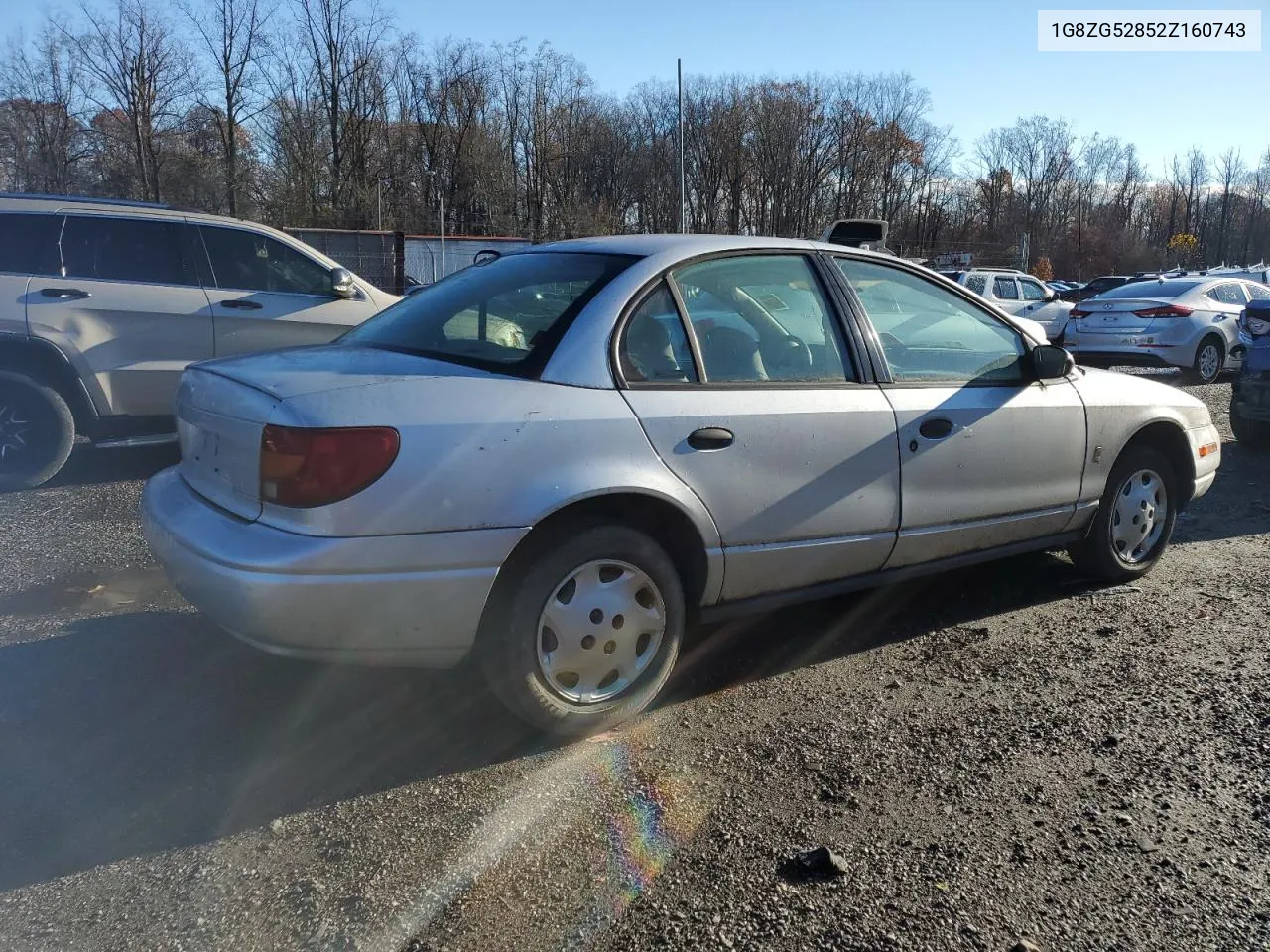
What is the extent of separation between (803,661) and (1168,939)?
173 centimetres

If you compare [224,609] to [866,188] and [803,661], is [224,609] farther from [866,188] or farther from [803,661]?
[866,188]

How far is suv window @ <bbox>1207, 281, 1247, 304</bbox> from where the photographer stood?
14797 millimetres

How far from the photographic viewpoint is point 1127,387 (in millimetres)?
4637

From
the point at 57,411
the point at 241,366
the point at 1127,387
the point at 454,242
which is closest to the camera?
the point at 241,366

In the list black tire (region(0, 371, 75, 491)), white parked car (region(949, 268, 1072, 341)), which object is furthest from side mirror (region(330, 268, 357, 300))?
white parked car (region(949, 268, 1072, 341))

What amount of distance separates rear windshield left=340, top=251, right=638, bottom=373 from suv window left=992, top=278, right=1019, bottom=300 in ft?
53.8

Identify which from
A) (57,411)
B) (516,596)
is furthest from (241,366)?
(57,411)

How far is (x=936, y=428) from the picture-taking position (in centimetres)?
380

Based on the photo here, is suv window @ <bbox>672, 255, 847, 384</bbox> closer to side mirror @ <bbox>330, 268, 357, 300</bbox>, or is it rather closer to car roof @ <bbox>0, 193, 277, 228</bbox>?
side mirror @ <bbox>330, 268, 357, 300</bbox>

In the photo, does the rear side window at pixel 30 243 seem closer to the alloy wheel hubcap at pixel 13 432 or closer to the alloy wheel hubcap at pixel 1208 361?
the alloy wheel hubcap at pixel 13 432

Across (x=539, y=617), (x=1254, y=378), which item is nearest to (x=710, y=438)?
(x=539, y=617)

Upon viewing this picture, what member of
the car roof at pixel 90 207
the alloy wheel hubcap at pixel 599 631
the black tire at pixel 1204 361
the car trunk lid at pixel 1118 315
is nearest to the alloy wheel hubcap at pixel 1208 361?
the black tire at pixel 1204 361

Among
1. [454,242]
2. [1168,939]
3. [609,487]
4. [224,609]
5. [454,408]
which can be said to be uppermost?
[454,242]

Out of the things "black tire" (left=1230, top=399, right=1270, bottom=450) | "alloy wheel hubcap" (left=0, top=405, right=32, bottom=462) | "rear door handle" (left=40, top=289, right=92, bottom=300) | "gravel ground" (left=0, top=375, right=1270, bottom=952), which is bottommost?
"gravel ground" (left=0, top=375, right=1270, bottom=952)
